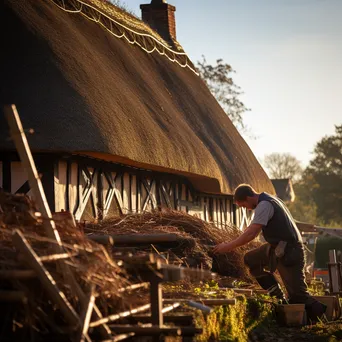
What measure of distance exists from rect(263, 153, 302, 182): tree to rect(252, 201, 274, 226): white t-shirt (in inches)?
1950

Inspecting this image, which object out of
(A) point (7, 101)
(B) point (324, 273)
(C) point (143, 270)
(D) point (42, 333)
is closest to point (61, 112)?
(A) point (7, 101)

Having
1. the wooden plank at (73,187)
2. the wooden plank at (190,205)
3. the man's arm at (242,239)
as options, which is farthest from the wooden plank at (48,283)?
the wooden plank at (190,205)

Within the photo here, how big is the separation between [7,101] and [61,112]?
689 millimetres

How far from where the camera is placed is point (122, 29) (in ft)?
55.2

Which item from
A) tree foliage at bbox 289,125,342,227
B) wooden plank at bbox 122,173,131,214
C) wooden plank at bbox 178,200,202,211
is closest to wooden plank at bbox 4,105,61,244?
wooden plank at bbox 122,173,131,214

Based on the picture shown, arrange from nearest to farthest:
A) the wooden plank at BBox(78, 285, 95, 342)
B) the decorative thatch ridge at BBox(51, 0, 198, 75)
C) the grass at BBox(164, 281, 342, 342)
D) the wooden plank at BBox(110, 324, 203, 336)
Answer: the wooden plank at BBox(78, 285, 95, 342)
the wooden plank at BBox(110, 324, 203, 336)
the grass at BBox(164, 281, 342, 342)
the decorative thatch ridge at BBox(51, 0, 198, 75)

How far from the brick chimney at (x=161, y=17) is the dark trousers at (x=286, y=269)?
11619 millimetres

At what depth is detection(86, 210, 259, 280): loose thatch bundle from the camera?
32.3 ft

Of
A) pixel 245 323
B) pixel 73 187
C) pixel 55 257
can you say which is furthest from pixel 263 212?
pixel 55 257

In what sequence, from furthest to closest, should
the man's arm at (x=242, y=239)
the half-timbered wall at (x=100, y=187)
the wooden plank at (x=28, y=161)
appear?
the half-timbered wall at (x=100, y=187), the man's arm at (x=242, y=239), the wooden plank at (x=28, y=161)

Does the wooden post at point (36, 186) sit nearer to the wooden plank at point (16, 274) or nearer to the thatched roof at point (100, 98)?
the wooden plank at point (16, 274)

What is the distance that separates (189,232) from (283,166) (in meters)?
50.0

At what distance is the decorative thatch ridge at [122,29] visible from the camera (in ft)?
48.2

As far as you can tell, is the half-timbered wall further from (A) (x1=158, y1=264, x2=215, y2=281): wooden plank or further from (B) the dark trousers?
(A) (x1=158, y1=264, x2=215, y2=281): wooden plank
